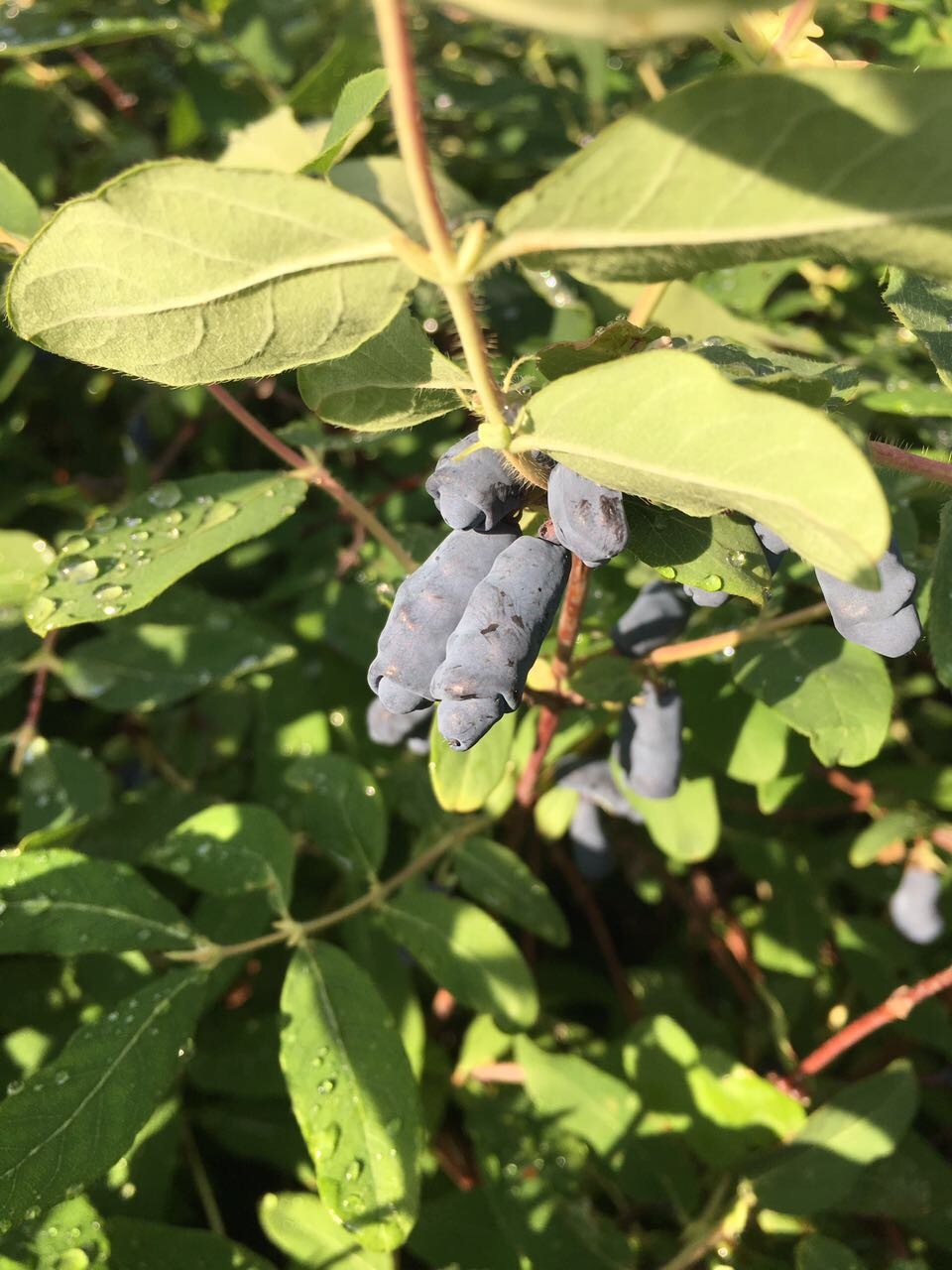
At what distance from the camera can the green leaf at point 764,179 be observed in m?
0.53

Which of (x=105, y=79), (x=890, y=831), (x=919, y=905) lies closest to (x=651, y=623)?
(x=890, y=831)

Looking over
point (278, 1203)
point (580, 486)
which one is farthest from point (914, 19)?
point (278, 1203)

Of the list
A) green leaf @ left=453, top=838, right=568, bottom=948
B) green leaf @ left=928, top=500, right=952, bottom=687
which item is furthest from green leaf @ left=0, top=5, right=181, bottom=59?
green leaf @ left=928, top=500, right=952, bottom=687

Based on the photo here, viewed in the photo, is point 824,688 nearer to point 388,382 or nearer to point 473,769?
point 473,769

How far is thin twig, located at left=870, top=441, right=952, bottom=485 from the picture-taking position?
0.86m

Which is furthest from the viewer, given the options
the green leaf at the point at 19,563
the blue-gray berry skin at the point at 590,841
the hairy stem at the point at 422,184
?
the blue-gray berry skin at the point at 590,841

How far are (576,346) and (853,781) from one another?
1409 mm

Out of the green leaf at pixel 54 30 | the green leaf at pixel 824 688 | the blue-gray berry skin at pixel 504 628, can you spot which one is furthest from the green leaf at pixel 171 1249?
the green leaf at pixel 54 30

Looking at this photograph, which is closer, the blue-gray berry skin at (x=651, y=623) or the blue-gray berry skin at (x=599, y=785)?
the blue-gray berry skin at (x=651, y=623)

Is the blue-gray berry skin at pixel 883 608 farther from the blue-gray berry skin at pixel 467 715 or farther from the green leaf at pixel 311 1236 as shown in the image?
the green leaf at pixel 311 1236

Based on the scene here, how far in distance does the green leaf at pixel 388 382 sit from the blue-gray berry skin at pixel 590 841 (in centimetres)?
97

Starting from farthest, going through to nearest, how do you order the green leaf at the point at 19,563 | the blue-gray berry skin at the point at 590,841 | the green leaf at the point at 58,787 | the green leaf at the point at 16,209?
the blue-gray berry skin at the point at 590,841
the green leaf at the point at 58,787
the green leaf at the point at 19,563
the green leaf at the point at 16,209

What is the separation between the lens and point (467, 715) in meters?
0.86

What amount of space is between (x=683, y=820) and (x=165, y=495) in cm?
90
